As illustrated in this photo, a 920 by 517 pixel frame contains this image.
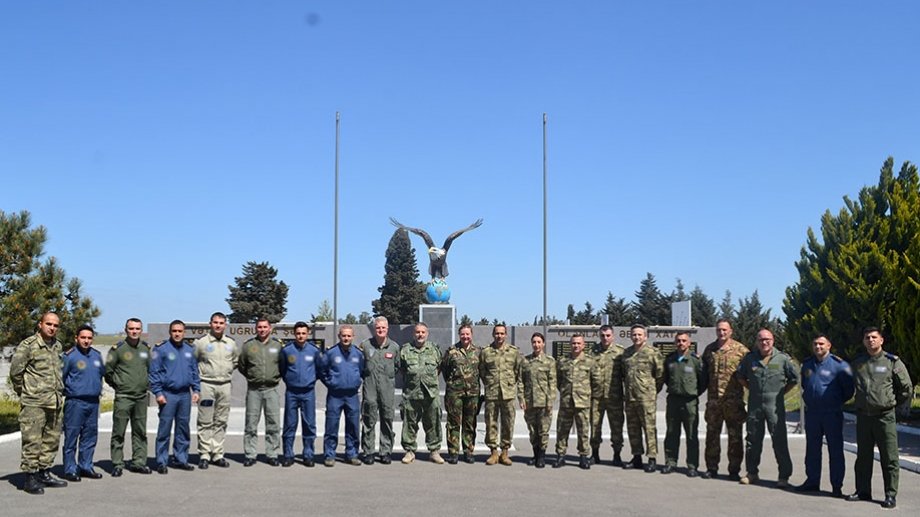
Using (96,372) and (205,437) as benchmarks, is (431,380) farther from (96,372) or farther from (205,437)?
(96,372)

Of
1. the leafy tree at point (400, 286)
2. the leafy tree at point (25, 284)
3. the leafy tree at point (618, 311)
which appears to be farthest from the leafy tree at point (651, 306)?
the leafy tree at point (25, 284)

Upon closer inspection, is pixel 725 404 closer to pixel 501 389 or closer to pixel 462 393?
pixel 501 389

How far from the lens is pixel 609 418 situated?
9469 millimetres

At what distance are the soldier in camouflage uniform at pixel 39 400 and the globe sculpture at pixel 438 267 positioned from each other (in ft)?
36.7

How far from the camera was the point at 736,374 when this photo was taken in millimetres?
8648

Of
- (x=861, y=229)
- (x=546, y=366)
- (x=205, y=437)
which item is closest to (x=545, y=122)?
(x=861, y=229)

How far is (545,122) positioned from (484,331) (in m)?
5.03

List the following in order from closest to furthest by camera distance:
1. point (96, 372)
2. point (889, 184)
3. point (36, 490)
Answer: point (36, 490) → point (96, 372) → point (889, 184)

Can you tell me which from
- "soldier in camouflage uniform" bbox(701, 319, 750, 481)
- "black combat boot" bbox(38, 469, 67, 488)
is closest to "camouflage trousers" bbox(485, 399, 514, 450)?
"soldier in camouflage uniform" bbox(701, 319, 750, 481)

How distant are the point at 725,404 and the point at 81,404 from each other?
21.4 feet

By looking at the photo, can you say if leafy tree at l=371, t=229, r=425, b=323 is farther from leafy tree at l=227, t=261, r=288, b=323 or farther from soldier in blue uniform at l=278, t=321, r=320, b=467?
soldier in blue uniform at l=278, t=321, r=320, b=467

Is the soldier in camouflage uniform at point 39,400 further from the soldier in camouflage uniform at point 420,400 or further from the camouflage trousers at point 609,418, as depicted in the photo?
the camouflage trousers at point 609,418

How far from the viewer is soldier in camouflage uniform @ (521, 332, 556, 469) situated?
938 cm

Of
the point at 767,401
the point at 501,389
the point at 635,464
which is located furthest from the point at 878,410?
the point at 501,389
